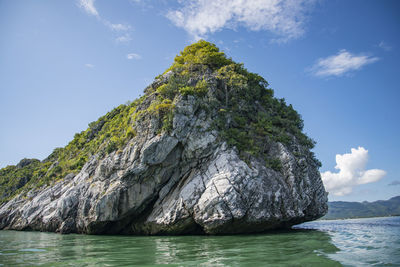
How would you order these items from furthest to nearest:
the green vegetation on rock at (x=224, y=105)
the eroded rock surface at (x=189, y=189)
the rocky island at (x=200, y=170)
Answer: the green vegetation on rock at (x=224, y=105), the rocky island at (x=200, y=170), the eroded rock surface at (x=189, y=189)

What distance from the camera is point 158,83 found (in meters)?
32.1

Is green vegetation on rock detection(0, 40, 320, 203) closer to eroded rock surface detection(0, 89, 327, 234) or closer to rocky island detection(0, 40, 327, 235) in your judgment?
rocky island detection(0, 40, 327, 235)

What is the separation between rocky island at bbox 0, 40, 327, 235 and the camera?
19.9m

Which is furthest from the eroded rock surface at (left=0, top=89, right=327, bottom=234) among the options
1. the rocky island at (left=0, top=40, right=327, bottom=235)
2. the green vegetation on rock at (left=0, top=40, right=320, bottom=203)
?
the green vegetation on rock at (left=0, top=40, right=320, bottom=203)

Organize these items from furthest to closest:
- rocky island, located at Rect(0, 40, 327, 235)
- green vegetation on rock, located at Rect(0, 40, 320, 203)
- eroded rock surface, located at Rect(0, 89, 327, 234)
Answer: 1. green vegetation on rock, located at Rect(0, 40, 320, 203)
2. rocky island, located at Rect(0, 40, 327, 235)
3. eroded rock surface, located at Rect(0, 89, 327, 234)

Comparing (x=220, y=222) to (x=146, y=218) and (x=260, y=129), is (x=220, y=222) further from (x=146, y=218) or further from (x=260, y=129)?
(x=260, y=129)

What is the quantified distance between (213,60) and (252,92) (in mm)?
6979

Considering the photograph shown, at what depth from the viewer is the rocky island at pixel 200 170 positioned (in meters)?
19.9

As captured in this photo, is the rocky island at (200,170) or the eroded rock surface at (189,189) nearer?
the eroded rock surface at (189,189)

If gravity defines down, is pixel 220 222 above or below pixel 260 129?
below

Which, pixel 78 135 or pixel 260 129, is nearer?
pixel 260 129

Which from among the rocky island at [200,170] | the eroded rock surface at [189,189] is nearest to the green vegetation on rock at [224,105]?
the rocky island at [200,170]

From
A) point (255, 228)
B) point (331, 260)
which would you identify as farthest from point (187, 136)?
point (331, 260)

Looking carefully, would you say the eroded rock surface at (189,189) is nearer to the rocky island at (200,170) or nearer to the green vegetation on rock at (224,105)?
the rocky island at (200,170)
